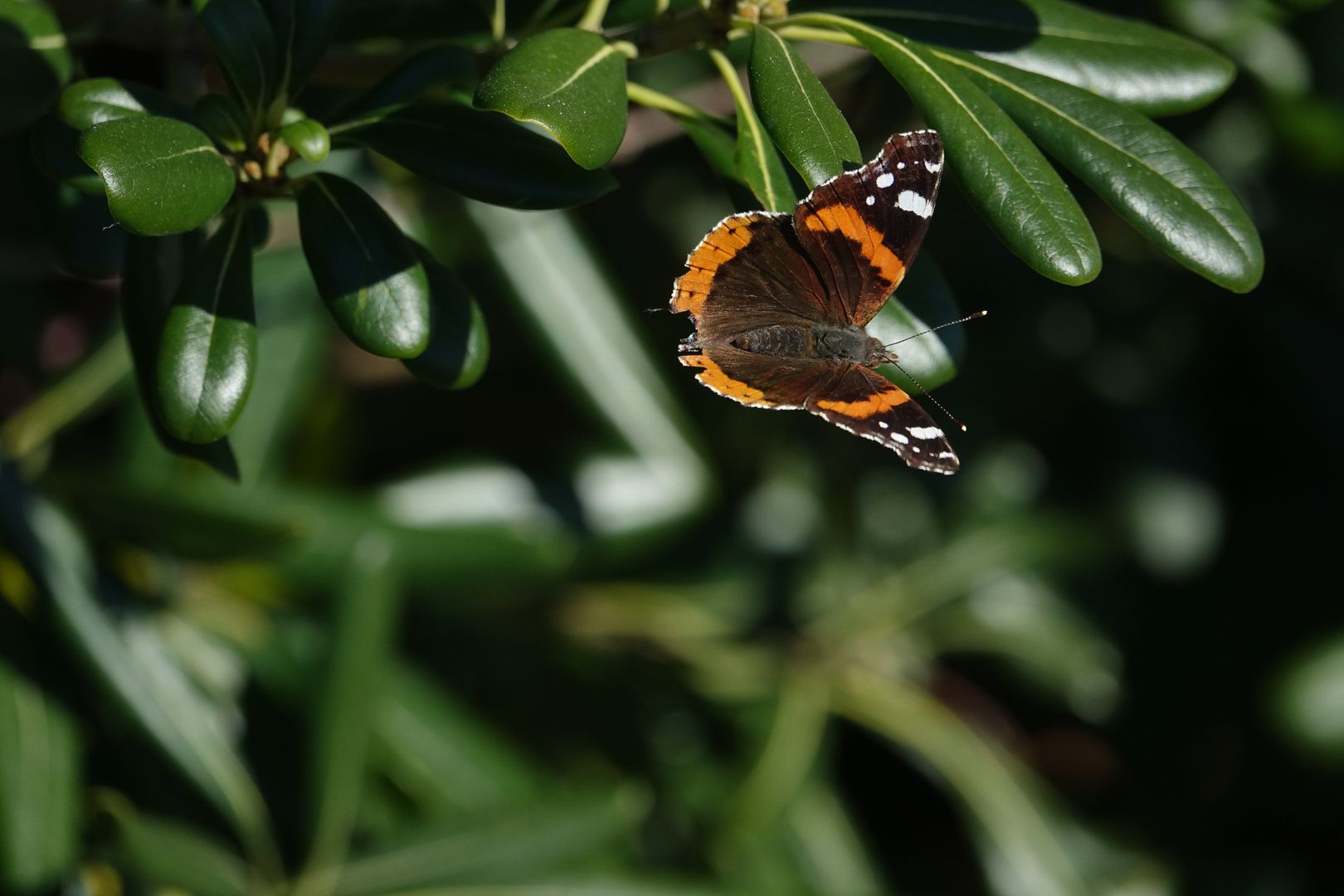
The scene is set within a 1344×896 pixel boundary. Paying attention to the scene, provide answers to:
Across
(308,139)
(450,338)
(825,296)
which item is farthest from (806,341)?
(308,139)

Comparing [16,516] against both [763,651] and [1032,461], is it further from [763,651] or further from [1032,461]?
[1032,461]

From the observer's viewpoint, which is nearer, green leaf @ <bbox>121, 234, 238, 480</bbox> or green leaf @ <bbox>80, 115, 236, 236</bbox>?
green leaf @ <bbox>80, 115, 236, 236</bbox>

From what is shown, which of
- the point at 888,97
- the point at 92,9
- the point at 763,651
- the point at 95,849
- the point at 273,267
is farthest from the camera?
the point at 763,651

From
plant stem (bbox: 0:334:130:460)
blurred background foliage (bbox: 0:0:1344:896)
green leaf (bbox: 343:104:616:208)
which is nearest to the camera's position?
green leaf (bbox: 343:104:616:208)

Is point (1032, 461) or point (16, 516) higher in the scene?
point (16, 516)

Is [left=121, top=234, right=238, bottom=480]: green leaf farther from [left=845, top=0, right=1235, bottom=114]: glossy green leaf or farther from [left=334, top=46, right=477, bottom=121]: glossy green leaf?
[left=845, top=0, right=1235, bottom=114]: glossy green leaf

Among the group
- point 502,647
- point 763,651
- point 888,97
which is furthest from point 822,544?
point 888,97

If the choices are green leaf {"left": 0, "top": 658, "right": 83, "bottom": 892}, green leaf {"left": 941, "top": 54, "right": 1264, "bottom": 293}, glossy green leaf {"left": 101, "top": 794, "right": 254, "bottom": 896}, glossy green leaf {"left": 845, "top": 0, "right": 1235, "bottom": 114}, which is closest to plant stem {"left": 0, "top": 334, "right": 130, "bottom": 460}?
green leaf {"left": 0, "top": 658, "right": 83, "bottom": 892}
